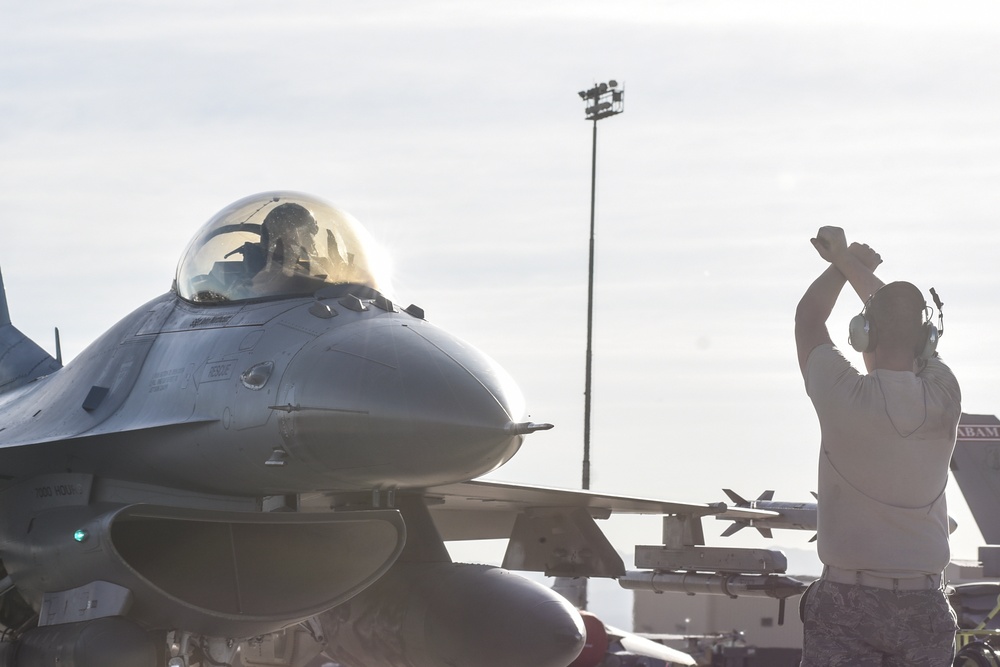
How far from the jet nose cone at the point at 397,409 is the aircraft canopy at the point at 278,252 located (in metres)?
0.94

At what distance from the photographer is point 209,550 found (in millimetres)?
8008

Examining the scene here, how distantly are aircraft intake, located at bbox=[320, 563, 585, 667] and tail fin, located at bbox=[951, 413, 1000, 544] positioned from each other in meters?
22.4

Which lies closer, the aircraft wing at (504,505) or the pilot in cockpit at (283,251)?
the pilot in cockpit at (283,251)

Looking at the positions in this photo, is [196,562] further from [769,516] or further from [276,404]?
[769,516]

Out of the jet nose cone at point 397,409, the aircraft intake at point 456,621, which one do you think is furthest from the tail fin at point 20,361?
the jet nose cone at point 397,409

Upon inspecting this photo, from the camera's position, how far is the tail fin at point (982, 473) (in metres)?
29.6

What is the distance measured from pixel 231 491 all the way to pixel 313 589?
801 mm

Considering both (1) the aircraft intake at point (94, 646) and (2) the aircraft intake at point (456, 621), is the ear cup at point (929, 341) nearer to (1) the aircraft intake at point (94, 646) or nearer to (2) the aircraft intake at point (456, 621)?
(1) the aircraft intake at point (94, 646)

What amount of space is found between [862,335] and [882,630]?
105 cm

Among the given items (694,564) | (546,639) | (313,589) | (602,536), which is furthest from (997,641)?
(313,589)

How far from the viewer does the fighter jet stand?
6.82 m

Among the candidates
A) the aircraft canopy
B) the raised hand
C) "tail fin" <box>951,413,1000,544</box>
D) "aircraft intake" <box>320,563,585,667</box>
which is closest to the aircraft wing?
"aircraft intake" <box>320,563,585,667</box>

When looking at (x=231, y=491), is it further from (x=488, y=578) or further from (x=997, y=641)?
(x=997, y=641)

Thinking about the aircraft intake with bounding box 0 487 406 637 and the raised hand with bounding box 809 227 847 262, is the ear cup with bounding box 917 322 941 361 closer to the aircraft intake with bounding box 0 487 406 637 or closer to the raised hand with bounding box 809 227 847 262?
the raised hand with bounding box 809 227 847 262
